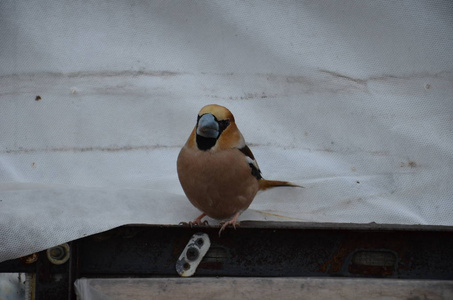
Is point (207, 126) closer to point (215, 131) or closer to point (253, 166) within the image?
point (215, 131)

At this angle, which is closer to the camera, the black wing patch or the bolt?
the bolt

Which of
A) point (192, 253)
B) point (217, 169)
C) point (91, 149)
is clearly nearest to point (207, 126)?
point (217, 169)

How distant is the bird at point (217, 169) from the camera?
7.91 feet

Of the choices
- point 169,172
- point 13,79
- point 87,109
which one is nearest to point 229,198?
point 169,172

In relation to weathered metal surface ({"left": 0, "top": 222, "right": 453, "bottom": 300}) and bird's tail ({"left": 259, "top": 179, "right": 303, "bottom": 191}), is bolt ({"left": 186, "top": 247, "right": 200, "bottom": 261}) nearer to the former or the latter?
weathered metal surface ({"left": 0, "top": 222, "right": 453, "bottom": 300})

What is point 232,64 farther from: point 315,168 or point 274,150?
point 315,168

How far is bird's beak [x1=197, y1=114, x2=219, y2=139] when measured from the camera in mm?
2336

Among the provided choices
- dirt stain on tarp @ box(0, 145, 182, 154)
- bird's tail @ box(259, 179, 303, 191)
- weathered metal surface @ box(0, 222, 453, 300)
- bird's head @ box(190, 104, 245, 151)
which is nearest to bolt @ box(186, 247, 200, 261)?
weathered metal surface @ box(0, 222, 453, 300)

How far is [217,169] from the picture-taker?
2.43 m

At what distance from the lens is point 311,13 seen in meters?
2.81

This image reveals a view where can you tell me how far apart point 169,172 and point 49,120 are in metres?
0.67

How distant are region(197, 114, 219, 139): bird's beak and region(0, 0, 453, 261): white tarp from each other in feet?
1.44

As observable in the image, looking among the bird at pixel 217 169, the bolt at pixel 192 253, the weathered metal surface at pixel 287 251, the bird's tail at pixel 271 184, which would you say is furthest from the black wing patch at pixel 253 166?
the bolt at pixel 192 253

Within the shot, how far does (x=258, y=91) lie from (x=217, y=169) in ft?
1.97
